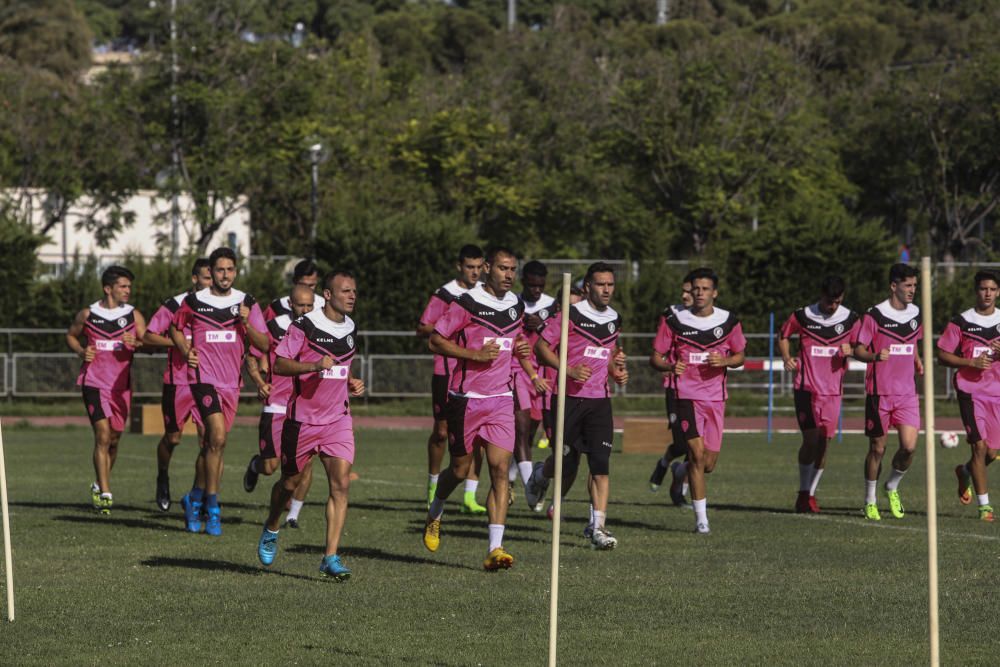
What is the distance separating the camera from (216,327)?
592 inches

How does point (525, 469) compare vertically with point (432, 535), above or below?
below

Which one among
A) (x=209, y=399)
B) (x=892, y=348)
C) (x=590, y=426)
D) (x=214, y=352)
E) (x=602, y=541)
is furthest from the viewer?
(x=892, y=348)

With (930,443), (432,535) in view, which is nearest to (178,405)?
(432,535)

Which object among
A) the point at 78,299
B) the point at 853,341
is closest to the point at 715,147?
the point at 78,299

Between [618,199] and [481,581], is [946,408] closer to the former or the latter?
[618,199]

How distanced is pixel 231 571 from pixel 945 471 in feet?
43.3

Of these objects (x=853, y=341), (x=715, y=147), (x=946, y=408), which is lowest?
(x=946, y=408)

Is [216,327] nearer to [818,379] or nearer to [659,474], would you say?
[659,474]

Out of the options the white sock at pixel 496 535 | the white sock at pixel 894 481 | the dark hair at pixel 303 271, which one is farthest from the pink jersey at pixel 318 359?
the white sock at pixel 894 481

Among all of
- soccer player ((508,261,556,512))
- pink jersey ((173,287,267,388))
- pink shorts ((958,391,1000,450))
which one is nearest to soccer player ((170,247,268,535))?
pink jersey ((173,287,267,388))

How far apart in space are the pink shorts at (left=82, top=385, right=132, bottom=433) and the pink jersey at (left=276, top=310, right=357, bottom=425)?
4.89 m

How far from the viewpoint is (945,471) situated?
22.9 metres

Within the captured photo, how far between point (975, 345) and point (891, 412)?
1096mm

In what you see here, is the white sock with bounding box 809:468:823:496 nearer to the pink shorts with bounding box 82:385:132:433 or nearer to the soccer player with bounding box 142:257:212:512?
the soccer player with bounding box 142:257:212:512
